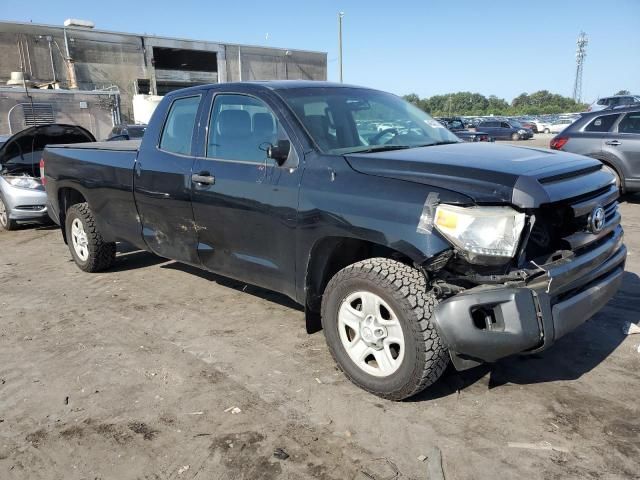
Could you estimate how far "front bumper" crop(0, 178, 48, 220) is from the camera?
8188 millimetres

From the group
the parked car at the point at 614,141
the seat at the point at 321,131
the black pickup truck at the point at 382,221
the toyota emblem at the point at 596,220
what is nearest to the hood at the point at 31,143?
the black pickup truck at the point at 382,221

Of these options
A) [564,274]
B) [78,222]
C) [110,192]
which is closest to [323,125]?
[564,274]

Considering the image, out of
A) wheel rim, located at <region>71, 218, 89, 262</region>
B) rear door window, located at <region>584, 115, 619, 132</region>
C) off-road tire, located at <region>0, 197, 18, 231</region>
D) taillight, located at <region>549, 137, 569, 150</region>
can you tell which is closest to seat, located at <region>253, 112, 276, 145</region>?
wheel rim, located at <region>71, 218, 89, 262</region>

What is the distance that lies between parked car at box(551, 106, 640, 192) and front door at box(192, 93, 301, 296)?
7126 mm

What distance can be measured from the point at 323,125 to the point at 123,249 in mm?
4498

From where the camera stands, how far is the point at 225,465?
254 centimetres

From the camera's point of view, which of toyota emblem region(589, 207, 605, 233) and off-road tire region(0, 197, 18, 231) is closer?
toyota emblem region(589, 207, 605, 233)

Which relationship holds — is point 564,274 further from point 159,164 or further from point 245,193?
point 159,164

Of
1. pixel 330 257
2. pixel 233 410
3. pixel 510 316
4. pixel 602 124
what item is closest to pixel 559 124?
pixel 602 124

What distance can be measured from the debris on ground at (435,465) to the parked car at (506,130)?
107 ft

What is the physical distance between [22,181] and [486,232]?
311 inches

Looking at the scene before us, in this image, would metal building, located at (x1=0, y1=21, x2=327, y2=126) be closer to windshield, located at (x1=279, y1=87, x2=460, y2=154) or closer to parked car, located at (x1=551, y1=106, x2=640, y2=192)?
parked car, located at (x1=551, y1=106, x2=640, y2=192)

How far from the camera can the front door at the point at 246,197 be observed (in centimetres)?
347

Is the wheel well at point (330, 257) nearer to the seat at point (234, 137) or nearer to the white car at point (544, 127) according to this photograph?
the seat at point (234, 137)
